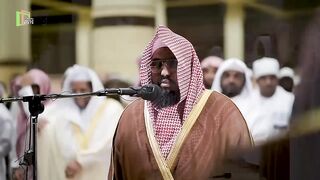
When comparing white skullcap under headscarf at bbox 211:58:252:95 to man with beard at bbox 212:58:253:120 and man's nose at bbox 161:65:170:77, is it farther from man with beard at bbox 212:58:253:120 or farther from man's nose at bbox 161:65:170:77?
man's nose at bbox 161:65:170:77

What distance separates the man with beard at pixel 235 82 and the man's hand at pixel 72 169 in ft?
2.80

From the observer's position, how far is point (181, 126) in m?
2.97

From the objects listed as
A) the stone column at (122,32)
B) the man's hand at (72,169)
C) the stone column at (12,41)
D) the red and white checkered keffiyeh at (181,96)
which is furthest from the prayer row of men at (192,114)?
the stone column at (12,41)

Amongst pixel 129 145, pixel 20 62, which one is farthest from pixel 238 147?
pixel 20 62

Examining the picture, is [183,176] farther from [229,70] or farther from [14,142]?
[14,142]

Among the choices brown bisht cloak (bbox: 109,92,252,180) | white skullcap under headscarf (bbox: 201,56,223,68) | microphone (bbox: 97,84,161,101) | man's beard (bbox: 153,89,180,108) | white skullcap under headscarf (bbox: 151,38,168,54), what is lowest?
brown bisht cloak (bbox: 109,92,252,180)

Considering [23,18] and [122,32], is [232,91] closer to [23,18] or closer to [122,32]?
[122,32]

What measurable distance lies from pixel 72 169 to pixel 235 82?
98 cm

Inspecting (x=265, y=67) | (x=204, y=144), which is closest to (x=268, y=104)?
(x=265, y=67)

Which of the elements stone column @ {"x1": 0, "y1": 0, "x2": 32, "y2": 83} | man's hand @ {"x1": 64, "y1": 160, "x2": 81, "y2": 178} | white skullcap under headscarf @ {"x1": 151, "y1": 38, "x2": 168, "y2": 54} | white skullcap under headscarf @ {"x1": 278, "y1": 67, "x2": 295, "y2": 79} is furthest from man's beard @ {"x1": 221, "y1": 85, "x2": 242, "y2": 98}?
stone column @ {"x1": 0, "y1": 0, "x2": 32, "y2": 83}

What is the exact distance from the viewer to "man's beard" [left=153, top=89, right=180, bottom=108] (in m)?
2.93

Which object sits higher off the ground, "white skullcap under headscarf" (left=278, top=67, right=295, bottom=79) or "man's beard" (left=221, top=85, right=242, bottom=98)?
"white skullcap under headscarf" (left=278, top=67, right=295, bottom=79)

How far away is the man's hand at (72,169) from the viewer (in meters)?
3.58

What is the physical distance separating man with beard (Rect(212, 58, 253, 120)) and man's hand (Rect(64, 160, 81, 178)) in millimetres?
853
